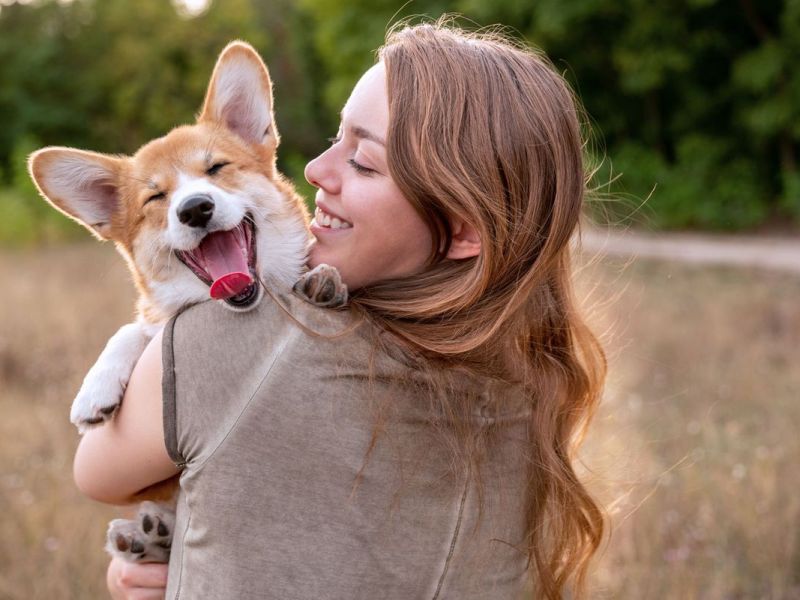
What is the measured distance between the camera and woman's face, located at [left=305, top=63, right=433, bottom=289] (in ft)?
6.23

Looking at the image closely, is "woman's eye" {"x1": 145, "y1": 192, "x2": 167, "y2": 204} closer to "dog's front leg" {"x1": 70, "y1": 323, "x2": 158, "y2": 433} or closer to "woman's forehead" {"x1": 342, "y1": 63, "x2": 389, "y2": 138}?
"dog's front leg" {"x1": 70, "y1": 323, "x2": 158, "y2": 433}

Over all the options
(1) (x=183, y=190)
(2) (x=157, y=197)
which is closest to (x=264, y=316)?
(1) (x=183, y=190)

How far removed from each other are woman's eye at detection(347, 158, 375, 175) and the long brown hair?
96 mm

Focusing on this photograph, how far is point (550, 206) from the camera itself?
192cm

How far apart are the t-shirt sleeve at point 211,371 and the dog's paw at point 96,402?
17.5 inches

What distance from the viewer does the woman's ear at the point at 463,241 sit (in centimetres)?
191

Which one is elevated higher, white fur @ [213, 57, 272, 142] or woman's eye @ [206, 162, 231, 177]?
white fur @ [213, 57, 272, 142]

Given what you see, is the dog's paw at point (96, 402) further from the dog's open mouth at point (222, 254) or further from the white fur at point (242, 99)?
the white fur at point (242, 99)

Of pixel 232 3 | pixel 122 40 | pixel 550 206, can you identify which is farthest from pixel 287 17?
pixel 550 206

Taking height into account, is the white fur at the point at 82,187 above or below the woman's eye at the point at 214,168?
above

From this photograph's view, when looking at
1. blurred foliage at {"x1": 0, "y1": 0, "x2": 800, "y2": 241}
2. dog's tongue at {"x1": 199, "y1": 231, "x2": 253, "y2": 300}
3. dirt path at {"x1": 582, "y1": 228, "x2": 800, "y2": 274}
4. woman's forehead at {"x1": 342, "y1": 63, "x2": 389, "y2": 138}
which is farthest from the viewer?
blurred foliage at {"x1": 0, "y1": 0, "x2": 800, "y2": 241}

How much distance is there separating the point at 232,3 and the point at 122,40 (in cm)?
405

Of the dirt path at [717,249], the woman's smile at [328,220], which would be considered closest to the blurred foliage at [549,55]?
the dirt path at [717,249]

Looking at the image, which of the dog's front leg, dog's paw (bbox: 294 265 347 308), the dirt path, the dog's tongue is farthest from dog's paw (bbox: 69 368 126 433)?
the dirt path
